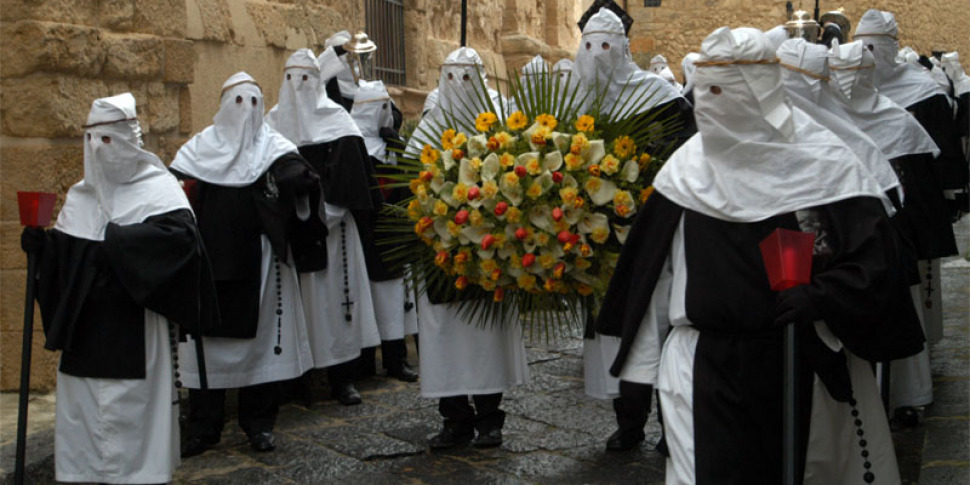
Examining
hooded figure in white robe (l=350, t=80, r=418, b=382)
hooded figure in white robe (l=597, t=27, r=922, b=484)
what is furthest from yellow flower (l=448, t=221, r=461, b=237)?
hooded figure in white robe (l=350, t=80, r=418, b=382)

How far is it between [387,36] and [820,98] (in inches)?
327

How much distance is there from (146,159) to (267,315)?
1.65 metres

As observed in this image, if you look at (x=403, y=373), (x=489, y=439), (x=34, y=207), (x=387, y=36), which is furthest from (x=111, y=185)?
(x=387, y=36)

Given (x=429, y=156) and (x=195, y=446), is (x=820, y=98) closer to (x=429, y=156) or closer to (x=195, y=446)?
(x=429, y=156)

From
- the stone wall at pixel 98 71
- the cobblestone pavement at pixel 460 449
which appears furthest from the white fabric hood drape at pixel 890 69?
the stone wall at pixel 98 71

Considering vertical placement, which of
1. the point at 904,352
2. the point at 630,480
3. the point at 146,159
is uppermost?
the point at 146,159

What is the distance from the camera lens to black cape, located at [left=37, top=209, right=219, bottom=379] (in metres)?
5.19

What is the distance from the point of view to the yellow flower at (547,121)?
519 centimetres

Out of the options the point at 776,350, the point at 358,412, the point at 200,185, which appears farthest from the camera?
the point at 358,412

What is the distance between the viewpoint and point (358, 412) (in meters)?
7.52

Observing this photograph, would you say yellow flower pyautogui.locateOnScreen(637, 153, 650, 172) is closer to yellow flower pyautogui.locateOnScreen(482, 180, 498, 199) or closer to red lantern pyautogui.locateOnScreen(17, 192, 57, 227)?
yellow flower pyautogui.locateOnScreen(482, 180, 498, 199)

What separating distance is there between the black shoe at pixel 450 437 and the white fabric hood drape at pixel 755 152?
305 centimetres

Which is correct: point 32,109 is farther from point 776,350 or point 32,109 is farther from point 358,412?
point 776,350

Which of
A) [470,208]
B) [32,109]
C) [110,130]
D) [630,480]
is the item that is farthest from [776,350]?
[32,109]
